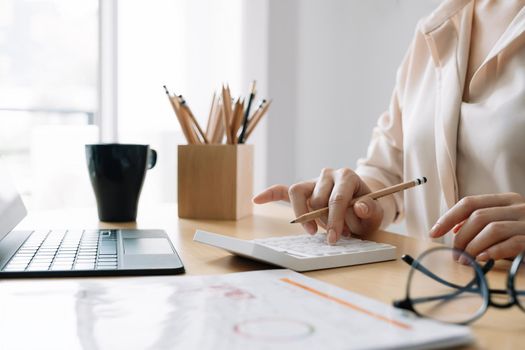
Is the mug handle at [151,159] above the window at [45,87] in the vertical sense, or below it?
below

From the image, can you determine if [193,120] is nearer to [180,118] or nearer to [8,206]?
[180,118]

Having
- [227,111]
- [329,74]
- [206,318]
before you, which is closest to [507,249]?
[206,318]

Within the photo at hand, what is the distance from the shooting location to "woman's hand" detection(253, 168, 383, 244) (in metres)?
0.75

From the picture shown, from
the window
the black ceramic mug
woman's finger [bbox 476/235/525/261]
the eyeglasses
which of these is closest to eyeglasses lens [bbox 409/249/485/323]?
the eyeglasses

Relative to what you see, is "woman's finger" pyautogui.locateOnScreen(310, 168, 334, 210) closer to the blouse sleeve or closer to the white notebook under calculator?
the white notebook under calculator

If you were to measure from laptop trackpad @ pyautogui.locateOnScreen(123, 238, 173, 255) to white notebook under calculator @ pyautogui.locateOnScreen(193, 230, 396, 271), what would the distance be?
0.06m

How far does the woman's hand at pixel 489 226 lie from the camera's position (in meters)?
0.61

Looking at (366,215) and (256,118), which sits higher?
(256,118)

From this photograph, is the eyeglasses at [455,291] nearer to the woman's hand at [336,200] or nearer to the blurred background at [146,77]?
the woman's hand at [336,200]

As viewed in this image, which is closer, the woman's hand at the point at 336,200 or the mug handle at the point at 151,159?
the woman's hand at the point at 336,200

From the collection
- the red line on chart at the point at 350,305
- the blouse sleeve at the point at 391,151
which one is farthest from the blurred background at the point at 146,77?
the red line on chart at the point at 350,305

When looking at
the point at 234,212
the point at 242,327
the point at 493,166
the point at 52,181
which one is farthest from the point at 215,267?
the point at 52,181

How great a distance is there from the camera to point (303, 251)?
0.63 m

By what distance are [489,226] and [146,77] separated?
210 centimetres
